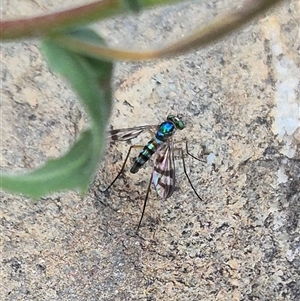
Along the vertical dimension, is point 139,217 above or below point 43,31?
above

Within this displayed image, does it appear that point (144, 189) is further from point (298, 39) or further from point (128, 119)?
point (298, 39)

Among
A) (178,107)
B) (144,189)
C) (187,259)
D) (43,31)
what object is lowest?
(43,31)

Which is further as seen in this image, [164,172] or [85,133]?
[164,172]

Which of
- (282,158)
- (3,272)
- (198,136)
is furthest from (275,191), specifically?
(3,272)

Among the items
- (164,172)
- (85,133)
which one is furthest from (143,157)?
(85,133)

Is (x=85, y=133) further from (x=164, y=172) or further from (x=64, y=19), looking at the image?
(x=164, y=172)

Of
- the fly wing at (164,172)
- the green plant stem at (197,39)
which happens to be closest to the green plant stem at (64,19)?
the green plant stem at (197,39)

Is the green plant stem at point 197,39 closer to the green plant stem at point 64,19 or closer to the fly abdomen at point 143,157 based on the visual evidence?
the green plant stem at point 64,19
